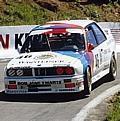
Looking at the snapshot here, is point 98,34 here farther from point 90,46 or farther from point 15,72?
point 15,72

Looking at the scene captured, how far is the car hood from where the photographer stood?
38.8ft

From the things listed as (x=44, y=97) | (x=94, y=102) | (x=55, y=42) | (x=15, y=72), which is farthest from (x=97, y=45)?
(x=15, y=72)

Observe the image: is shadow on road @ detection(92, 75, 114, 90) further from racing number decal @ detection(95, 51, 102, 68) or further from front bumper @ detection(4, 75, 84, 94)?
front bumper @ detection(4, 75, 84, 94)

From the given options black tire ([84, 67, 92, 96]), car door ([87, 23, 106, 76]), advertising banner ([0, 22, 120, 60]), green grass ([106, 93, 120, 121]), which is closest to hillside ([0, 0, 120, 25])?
advertising banner ([0, 22, 120, 60])

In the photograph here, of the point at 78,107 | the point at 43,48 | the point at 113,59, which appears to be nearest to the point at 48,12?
the point at 113,59

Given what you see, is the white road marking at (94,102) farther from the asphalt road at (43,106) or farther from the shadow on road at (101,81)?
the shadow on road at (101,81)

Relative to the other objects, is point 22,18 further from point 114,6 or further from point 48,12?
point 114,6

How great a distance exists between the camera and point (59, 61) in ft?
39.0

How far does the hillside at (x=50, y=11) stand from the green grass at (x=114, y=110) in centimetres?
1580

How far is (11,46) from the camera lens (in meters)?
22.2

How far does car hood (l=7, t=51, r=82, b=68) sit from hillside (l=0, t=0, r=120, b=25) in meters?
14.6

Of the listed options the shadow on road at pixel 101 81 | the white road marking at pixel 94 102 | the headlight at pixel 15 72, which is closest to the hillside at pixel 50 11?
the shadow on road at pixel 101 81

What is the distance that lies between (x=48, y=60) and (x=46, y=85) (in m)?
0.52

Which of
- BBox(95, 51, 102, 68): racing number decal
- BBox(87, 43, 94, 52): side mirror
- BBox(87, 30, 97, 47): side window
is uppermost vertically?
BBox(87, 30, 97, 47): side window
